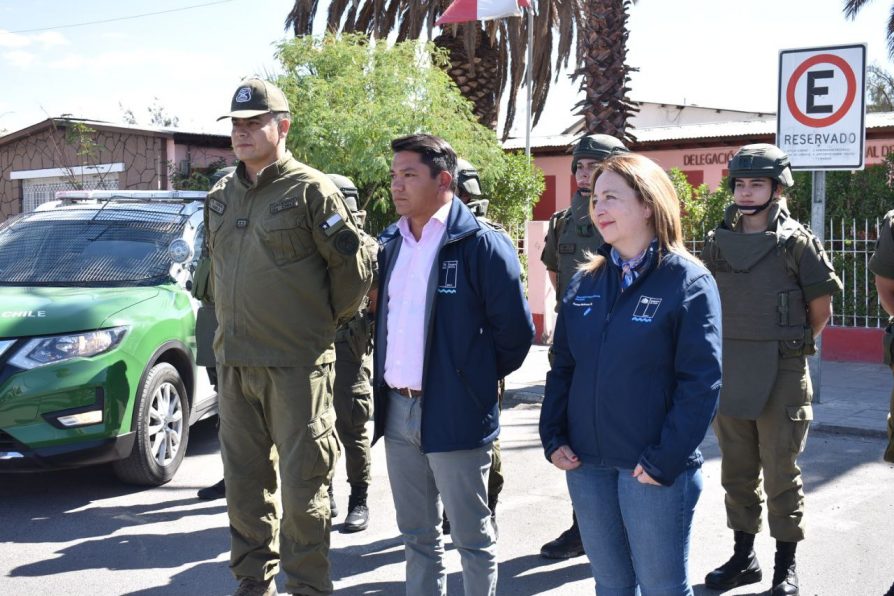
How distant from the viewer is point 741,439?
14.8 feet

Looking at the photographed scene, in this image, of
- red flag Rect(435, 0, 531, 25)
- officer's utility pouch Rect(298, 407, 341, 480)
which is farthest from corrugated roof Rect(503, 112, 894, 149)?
officer's utility pouch Rect(298, 407, 341, 480)

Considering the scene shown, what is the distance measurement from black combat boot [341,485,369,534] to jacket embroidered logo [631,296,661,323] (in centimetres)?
297

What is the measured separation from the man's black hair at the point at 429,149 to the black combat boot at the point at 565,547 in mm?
2202

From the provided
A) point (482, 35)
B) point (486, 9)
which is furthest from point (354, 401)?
point (482, 35)

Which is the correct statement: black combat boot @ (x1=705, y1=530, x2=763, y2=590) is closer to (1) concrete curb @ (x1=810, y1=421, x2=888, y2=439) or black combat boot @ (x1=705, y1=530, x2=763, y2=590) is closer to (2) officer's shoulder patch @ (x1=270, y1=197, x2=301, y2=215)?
(2) officer's shoulder patch @ (x1=270, y1=197, x2=301, y2=215)

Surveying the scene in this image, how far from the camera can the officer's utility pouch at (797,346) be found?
14.4 ft

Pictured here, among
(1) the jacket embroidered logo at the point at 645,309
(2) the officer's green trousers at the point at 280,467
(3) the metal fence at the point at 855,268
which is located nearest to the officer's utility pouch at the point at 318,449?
(2) the officer's green trousers at the point at 280,467

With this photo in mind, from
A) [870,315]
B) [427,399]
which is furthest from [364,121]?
[427,399]

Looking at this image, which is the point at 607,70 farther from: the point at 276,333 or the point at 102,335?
the point at 276,333

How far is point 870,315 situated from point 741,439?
312 inches

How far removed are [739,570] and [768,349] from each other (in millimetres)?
1065

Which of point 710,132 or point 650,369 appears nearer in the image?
point 650,369

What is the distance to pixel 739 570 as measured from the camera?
4.54m

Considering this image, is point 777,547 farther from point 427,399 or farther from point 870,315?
point 870,315
